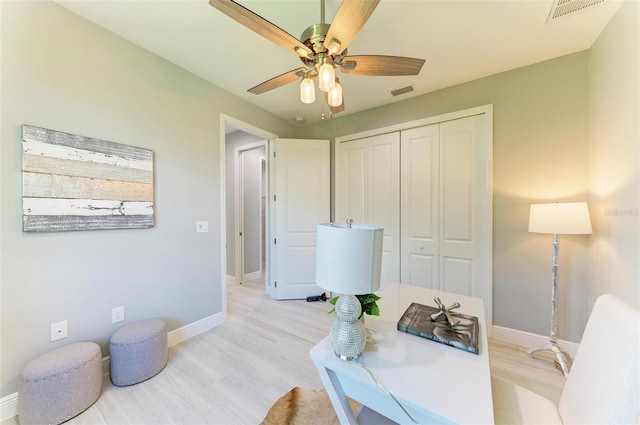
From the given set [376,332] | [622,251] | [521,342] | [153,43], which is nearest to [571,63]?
[622,251]

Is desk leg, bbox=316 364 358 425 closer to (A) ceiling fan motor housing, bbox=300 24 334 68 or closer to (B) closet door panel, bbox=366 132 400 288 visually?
(A) ceiling fan motor housing, bbox=300 24 334 68

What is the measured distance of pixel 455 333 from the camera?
1102mm

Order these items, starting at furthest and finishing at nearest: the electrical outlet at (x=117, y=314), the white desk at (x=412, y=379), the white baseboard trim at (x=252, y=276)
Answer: the white baseboard trim at (x=252, y=276) → the electrical outlet at (x=117, y=314) → the white desk at (x=412, y=379)

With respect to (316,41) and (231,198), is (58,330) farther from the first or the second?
(231,198)

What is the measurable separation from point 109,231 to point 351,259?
1.99 m

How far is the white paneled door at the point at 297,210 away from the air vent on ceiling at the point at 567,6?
2388mm

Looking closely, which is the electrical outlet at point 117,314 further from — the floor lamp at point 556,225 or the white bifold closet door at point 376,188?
the floor lamp at point 556,225

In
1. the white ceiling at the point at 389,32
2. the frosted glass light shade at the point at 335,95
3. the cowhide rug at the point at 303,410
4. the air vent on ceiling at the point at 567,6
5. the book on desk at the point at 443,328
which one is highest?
the white ceiling at the point at 389,32

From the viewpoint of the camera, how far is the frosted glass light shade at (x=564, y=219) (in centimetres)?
172

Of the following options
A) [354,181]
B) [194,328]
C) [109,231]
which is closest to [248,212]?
[354,181]

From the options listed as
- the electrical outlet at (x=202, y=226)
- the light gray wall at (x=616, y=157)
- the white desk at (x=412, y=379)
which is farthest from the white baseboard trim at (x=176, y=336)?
the light gray wall at (x=616, y=157)

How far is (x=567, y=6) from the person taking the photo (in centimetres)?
153

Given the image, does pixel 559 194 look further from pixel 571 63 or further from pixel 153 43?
pixel 153 43

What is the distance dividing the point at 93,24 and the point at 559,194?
402 cm
